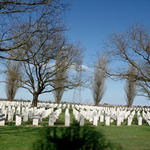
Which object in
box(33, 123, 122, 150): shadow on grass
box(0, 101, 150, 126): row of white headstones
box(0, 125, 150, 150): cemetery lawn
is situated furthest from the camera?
box(0, 101, 150, 126): row of white headstones

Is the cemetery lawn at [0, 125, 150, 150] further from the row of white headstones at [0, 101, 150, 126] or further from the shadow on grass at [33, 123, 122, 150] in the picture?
the row of white headstones at [0, 101, 150, 126]

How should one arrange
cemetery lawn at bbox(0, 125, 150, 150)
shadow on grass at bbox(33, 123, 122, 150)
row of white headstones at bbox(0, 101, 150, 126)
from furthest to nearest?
row of white headstones at bbox(0, 101, 150, 126) < shadow on grass at bbox(33, 123, 122, 150) < cemetery lawn at bbox(0, 125, 150, 150)

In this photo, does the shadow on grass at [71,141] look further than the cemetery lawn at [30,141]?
Yes

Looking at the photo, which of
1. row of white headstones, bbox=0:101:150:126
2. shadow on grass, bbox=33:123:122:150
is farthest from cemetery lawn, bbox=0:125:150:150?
row of white headstones, bbox=0:101:150:126

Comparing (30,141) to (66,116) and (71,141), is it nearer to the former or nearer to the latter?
(71,141)

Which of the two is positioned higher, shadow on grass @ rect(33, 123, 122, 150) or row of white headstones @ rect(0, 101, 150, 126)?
row of white headstones @ rect(0, 101, 150, 126)

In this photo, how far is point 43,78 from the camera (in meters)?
18.6

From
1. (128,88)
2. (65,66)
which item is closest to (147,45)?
(65,66)

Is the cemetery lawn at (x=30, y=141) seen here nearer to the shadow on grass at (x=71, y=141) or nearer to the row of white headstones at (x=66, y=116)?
the shadow on grass at (x=71, y=141)

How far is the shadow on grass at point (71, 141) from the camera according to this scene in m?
5.49

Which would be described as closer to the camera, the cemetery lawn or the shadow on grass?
the cemetery lawn

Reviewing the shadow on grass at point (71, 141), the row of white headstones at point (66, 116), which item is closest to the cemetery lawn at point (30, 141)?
the shadow on grass at point (71, 141)

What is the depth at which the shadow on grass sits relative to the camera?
549cm

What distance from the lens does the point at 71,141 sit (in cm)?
602
